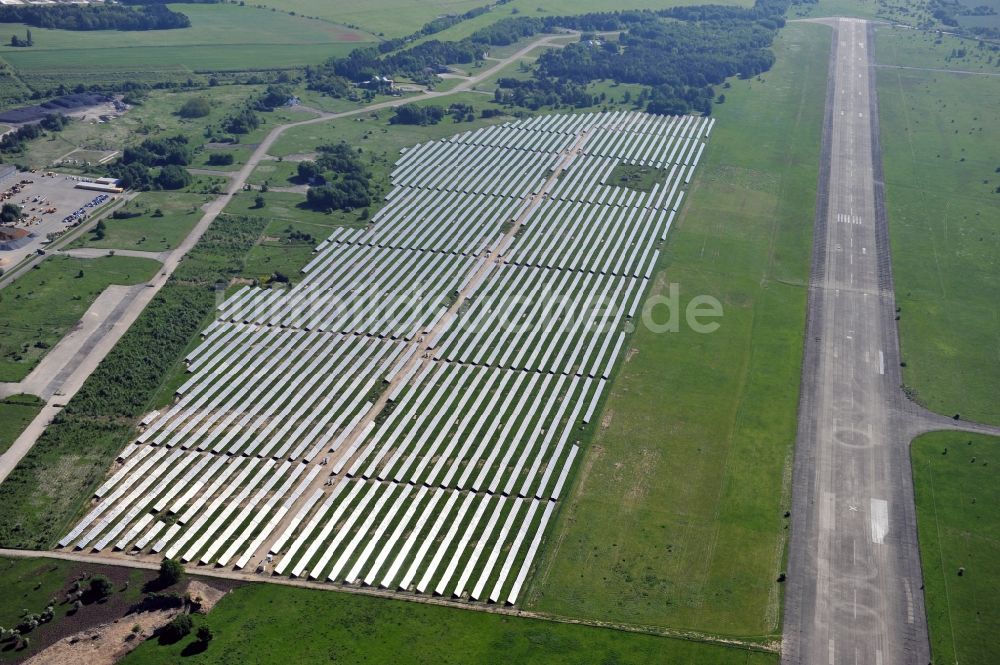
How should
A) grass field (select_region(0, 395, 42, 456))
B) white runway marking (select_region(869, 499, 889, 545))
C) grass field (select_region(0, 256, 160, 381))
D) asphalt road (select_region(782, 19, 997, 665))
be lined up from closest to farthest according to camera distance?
asphalt road (select_region(782, 19, 997, 665)), white runway marking (select_region(869, 499, 889, 545)), grass field (select_region(0, 395, 42, 456)), grass field (select_region(0, 256, 160, 381))

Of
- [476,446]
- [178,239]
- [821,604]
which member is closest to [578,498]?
[476,446]

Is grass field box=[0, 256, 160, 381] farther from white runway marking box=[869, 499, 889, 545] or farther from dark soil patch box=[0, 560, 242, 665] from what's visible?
white runway marking box=[869, 499, 889, 545]

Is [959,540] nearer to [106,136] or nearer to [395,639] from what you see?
[395,639]

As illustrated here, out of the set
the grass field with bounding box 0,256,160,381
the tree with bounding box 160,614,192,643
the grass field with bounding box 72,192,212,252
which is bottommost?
the tree with bounding box 160,614,192,643

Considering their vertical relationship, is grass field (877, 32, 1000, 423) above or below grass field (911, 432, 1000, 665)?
above

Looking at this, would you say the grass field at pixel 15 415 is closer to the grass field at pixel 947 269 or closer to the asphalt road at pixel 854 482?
A: the asphalt road at pixel 854 482

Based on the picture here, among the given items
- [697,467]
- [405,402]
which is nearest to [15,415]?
[405,402]

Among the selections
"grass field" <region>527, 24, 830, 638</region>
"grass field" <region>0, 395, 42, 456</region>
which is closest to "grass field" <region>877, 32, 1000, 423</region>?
"grass field" <region>527, 24, 830, 638</region>
